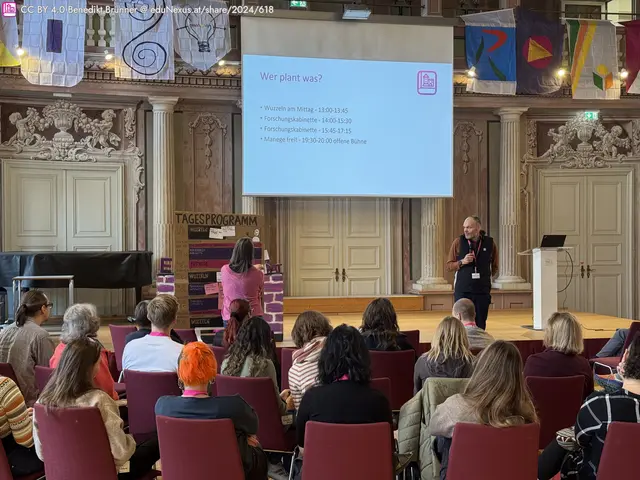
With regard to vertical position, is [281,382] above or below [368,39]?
below

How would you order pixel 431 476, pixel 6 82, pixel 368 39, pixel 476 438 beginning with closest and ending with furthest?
pixel 476 438 < pixel 431 476 < pixel 6 82 < pixel 368 39

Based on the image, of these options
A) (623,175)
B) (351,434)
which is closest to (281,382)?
(351,434)

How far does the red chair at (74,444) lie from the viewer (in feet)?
8.82

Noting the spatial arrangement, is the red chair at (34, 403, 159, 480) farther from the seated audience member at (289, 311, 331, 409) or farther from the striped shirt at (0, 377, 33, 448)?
the seated audience member at (289, 311, 331, 409)


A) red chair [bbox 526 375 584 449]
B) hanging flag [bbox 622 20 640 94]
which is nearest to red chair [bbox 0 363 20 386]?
red chair [bbox 526 375 584 449]

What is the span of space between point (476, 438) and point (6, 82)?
335 inches

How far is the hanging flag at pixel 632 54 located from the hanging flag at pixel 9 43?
8.16 meters

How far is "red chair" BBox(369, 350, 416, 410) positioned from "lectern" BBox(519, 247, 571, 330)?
3796mm

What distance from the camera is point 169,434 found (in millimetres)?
2650

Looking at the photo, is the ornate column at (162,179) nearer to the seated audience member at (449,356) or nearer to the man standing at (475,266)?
the man standing at (475,266)

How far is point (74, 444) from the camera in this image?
274 centimetres

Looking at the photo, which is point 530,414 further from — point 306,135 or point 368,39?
point 368,39

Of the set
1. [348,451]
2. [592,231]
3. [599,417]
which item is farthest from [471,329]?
[592,231]

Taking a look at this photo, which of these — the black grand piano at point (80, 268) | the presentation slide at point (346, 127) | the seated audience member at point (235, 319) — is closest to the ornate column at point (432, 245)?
the presentation slide at point (346, 127)
